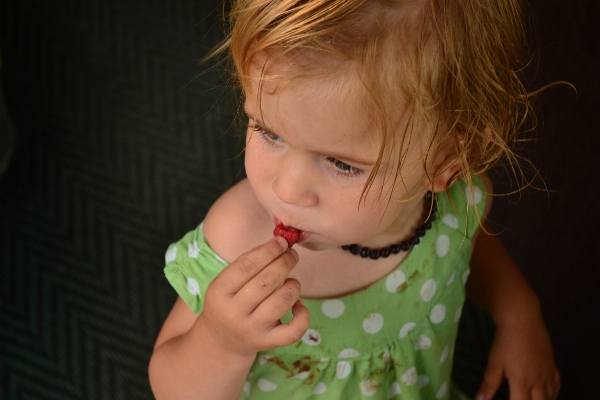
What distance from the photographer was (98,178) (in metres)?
1.32

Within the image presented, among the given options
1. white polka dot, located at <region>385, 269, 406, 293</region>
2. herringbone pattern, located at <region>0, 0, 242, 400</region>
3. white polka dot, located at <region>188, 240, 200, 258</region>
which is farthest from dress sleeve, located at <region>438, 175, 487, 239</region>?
herringbone pattern, located at <region>0, 0, 242, 400</region>

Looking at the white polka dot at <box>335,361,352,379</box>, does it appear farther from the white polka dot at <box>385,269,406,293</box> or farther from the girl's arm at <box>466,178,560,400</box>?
the girl's arm at <box>466,178,560,400</box>

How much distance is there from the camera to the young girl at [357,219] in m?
0.58

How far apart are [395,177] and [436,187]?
11cm

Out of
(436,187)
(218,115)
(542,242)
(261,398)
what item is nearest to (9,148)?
(218,115)

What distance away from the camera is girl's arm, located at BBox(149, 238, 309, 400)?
26.4 inches

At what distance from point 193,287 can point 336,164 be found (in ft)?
0.87

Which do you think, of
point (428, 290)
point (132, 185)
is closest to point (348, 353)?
point (428, 290)

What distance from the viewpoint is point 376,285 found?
2.73ft

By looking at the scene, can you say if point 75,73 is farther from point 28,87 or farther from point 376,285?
point 376,285

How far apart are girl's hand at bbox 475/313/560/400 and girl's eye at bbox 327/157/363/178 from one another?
1.48 feet

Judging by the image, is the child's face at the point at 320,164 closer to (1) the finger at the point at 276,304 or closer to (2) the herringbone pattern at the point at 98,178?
(1) the finger at the point at 276,304

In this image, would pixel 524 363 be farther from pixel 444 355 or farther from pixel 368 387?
pixel 368 387

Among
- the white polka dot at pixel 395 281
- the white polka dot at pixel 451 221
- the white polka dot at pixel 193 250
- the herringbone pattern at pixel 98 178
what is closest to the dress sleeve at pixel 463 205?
the white polka dot at pixel 451 221
